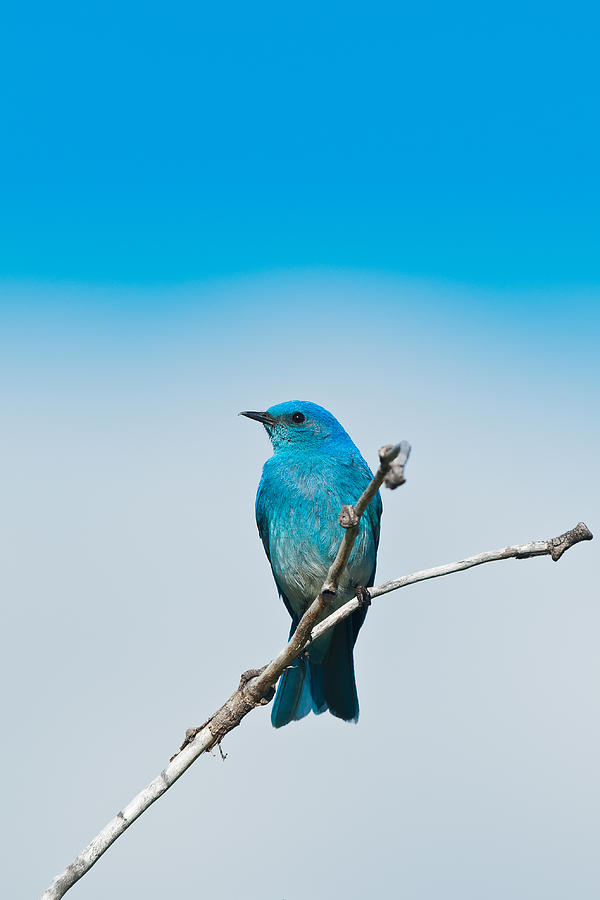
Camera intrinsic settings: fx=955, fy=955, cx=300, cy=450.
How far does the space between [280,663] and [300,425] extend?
14.0 feet

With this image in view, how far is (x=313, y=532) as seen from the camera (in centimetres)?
820

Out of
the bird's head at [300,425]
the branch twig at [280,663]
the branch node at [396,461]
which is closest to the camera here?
the branch node at [396,461]

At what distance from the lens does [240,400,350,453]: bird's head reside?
8.74 meters

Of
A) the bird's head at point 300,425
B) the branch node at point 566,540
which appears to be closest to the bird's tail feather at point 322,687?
the bird's head at point 300,425

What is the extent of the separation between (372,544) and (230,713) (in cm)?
376

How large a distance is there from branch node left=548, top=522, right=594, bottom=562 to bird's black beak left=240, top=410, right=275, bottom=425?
4683 millimetres

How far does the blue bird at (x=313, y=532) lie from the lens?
8.16m

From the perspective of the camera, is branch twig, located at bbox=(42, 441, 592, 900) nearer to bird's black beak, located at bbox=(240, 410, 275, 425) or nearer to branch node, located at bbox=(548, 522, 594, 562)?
branch node, located at bbox=(548, 522, 594, 562)

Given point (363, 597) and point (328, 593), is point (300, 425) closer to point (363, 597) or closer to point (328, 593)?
point (363, 597)

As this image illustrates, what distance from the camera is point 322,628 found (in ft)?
16.7

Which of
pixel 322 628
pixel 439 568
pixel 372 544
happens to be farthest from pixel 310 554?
pixel 439 568

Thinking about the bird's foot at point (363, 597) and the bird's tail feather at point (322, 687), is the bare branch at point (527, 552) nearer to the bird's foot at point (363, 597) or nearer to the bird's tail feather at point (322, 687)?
the bird's foot at point (363, 597)

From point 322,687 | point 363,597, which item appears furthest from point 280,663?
point 322,687

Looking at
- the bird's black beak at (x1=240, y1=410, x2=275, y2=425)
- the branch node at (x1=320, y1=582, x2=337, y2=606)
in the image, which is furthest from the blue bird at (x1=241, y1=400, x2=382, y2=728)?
the branch node at (x1=320, y1=582, x2=337, y2=606)
